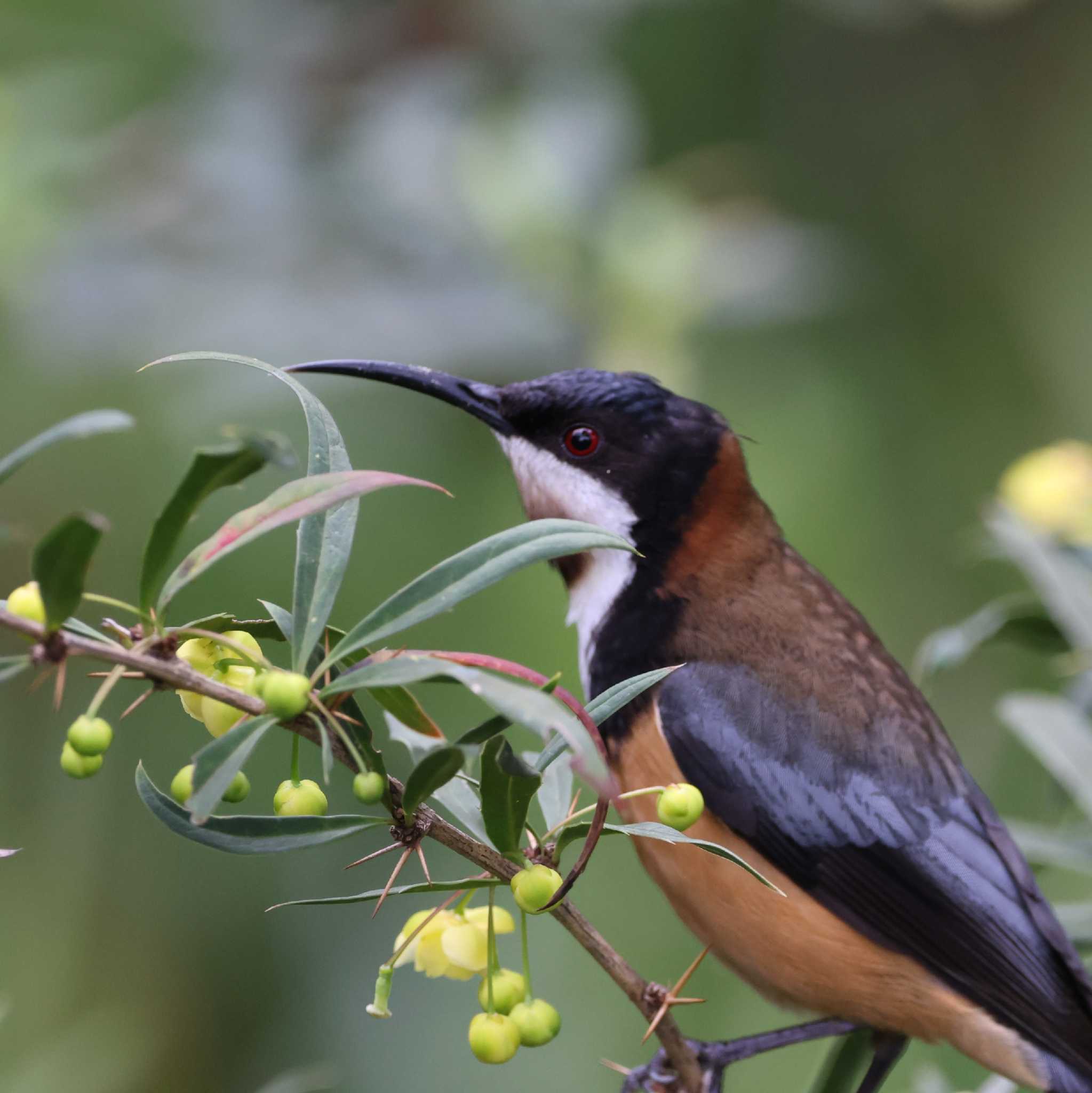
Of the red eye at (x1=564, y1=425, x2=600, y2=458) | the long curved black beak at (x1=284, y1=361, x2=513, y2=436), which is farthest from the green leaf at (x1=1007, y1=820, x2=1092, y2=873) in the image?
the long curved black beak at (x1=284, y1=361, x2=513, y2=436)

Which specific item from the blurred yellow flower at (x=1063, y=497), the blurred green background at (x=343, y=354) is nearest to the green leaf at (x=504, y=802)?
the blurred yellow flower at (x=1063, y=497)

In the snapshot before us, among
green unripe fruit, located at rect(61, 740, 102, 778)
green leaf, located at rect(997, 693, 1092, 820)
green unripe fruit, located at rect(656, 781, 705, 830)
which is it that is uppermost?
green unripe fruit, located at rect(656, 781, 705, 830)

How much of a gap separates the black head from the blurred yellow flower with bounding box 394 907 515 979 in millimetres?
1267

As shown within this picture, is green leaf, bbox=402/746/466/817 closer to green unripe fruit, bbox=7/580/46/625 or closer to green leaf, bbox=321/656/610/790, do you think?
green leaf, bbox=321/656/610/790

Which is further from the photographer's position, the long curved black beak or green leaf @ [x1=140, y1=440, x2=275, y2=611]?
the long curved black beak

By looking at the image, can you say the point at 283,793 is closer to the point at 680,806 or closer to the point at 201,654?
the point at 201,654

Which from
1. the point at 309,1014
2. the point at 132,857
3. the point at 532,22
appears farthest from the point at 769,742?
the point at 532,22

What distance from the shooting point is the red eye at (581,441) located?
2.56m

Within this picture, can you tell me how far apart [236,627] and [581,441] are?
146cm

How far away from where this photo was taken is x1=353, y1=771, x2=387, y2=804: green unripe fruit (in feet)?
3.42

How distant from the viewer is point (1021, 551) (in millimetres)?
2580

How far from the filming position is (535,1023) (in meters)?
1.26

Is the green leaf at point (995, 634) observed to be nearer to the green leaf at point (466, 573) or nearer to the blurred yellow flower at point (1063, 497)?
the blurred yellow flower at point (1063, 497)

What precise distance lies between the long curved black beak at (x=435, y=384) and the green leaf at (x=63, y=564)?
2.34 ft
